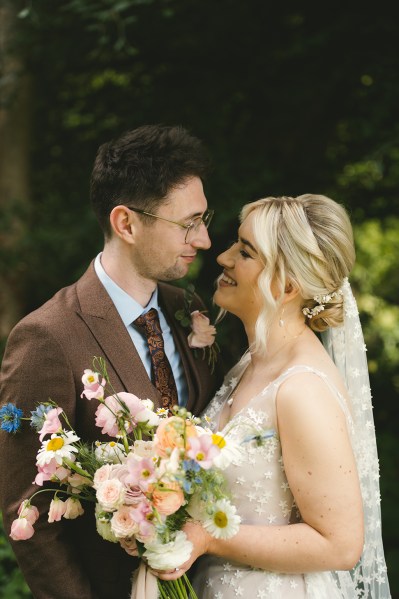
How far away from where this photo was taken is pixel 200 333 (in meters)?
2.85

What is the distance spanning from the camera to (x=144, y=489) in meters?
1.79

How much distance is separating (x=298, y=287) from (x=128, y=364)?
2.28 ft

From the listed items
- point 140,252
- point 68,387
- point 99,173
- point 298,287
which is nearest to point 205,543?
point 68,387

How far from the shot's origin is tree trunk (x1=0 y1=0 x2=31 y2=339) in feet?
15.5

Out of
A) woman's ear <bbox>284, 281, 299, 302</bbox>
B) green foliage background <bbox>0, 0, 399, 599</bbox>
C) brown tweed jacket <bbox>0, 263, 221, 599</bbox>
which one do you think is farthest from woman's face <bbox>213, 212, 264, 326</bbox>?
green foliage background <bbox>0, 0, 399, 599</bbox>

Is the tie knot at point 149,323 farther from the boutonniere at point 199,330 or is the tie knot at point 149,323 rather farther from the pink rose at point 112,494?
the pink rose at point 112,494

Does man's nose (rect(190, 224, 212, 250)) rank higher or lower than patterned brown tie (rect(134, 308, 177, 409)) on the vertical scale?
higher

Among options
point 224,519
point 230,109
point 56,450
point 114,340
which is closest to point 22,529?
point 56,450

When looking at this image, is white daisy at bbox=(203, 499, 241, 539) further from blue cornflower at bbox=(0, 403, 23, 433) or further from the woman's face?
the woman's face

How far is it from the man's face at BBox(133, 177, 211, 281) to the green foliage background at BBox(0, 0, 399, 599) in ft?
4.87

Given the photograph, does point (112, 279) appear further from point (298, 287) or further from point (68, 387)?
point (298, 287)

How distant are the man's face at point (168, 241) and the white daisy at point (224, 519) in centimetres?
118

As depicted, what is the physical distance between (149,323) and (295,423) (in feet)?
2.76

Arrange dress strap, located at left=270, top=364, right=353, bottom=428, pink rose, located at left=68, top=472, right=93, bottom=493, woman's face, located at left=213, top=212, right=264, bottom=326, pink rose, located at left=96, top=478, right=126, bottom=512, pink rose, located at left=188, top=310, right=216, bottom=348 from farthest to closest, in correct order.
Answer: pink rose, located at left=188, top=310, right=216, bottom=348, woman's face, located at left=213, top=212, right=264, bottom=326, dress strap, located at left=270, top=364, right=353, bottom=428, pink rose, located at left=68, top=472, right=93, bottom=493, pink rose, located at left=96, top=478, right=126, bottom=512
